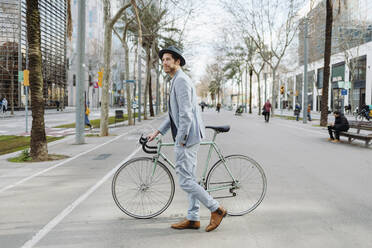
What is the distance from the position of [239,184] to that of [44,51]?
2133 inches

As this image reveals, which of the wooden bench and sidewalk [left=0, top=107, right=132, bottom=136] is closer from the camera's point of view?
the wooden bench

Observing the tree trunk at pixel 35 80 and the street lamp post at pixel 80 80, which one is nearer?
the tree trunk at pixel 35 80

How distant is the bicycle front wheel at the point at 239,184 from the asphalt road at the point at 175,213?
0.53 feet

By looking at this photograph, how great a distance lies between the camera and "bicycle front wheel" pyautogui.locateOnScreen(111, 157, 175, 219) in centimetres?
459

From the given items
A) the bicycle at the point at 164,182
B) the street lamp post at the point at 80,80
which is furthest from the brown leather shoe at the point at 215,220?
the street lamp post at the point at 80,80

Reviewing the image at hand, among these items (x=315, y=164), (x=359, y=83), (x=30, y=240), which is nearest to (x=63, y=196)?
(x=30, y=240)

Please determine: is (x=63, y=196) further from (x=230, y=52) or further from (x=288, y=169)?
(x=230, y=52)

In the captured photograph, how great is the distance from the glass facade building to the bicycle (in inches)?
1652

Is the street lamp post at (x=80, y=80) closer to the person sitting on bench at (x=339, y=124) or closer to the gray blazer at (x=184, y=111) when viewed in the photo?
the person sitting on bench at (x=339, y=124)

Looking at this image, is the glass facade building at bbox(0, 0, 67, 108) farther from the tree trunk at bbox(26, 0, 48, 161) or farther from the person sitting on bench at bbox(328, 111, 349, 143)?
the person sitting on bench at bbox(328, 111, 349, 143)

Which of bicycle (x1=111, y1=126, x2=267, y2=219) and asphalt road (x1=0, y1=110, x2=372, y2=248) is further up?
bicycle (x1=111, y1=126, x2=267, y2=219)

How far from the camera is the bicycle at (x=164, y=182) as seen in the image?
457 centimetres

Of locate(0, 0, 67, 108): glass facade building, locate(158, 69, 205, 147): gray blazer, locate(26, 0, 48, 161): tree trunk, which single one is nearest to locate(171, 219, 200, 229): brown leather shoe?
locate(158, 69, 205, 147): gray blazer

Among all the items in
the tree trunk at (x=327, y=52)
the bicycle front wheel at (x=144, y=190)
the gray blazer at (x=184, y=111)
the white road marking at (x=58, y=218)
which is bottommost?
the white road marking at (x=58, y=218)
